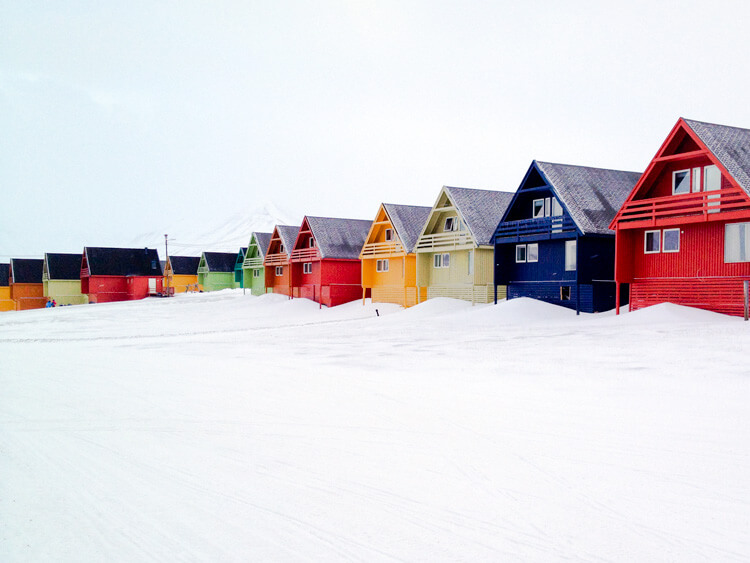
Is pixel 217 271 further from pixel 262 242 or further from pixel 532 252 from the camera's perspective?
pixel 532 252

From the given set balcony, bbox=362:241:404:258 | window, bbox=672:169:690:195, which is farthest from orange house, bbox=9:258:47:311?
window, bbox=672:169:690:195

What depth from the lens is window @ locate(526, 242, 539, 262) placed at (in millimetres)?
34344

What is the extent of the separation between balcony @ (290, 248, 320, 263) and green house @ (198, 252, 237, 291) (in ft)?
104

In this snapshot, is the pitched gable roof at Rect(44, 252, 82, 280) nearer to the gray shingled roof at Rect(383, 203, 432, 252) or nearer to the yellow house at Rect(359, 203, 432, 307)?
the yellow house at Rect(359, 203, 432, 307)

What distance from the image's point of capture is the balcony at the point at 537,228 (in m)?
31.4

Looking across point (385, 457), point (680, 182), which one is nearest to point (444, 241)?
point (680, 182)

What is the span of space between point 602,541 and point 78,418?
28.1ft

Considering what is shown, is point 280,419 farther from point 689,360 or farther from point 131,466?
point 689,360

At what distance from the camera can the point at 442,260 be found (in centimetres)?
4041

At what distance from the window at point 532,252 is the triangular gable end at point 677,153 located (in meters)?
6.17

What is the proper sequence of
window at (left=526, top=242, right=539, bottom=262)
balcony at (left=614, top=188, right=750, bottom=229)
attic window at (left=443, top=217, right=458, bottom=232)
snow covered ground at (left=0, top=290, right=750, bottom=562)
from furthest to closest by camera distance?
attic window at (left=443, top=217, right=458, bottom=232) → window at (left=526, top=242, right=539, bottom=262) → balcony at (left=614, top=188, right=750, bottom=229) → snow covered ground at (left=0, top=290, right=750, bottom=562)

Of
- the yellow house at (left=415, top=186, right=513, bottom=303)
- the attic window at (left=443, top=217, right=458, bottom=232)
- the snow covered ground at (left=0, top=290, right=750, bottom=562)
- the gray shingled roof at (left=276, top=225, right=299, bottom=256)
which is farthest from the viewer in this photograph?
→ the gray shingled roof at (left=276, top=225, right=299, bottom=256)

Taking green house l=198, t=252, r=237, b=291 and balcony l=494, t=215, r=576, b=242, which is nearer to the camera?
balcony l=494, t=215, r=576, b=242

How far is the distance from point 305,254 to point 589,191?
23007 millimetres
